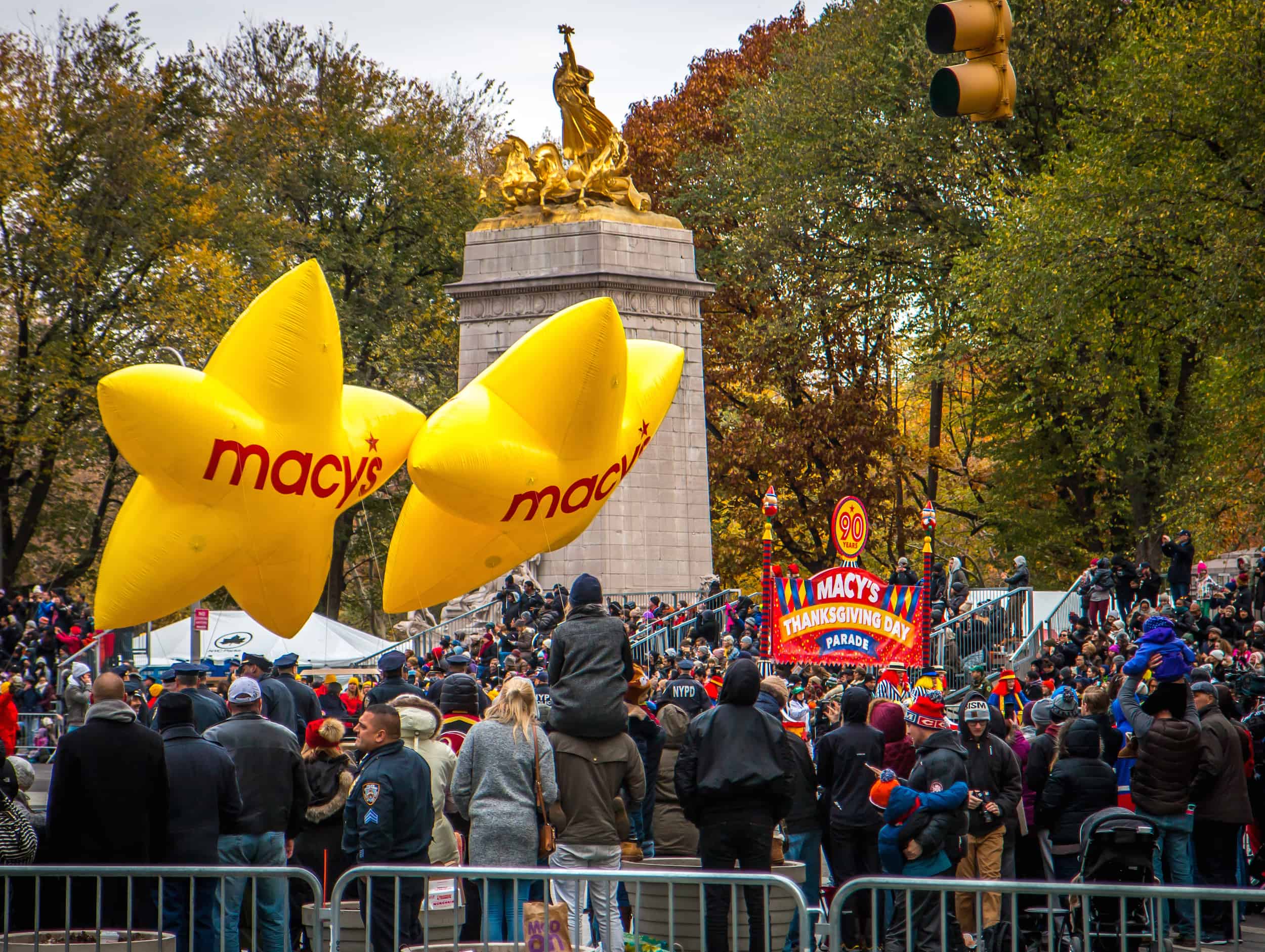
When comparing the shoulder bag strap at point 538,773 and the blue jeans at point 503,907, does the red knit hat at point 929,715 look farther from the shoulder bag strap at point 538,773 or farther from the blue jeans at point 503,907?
the blue jeans at point 503,907

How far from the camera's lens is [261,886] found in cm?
1005

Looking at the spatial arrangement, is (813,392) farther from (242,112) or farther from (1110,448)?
(242,112)

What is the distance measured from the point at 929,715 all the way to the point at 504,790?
2578mm

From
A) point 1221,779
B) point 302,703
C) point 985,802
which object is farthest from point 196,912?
point 1221,779

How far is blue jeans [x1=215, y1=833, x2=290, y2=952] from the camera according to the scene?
9625mm

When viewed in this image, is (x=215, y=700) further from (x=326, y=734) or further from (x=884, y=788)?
(x=884, y=788)

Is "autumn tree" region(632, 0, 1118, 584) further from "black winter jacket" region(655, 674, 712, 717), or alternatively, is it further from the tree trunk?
"black winter jacket" region(655, 674, 712, 717)

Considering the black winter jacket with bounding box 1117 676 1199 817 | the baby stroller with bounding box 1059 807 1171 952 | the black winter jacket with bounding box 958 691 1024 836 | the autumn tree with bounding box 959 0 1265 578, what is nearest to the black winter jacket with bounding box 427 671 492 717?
the black winter jacket with bounding box 958 691 1024 836

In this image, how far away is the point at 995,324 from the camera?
3366 cm

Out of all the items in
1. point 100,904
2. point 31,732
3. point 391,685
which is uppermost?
point 391,685

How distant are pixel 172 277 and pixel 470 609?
11.7 meters

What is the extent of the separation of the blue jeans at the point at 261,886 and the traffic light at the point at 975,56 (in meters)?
5.58

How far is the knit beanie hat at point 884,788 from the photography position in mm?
9734

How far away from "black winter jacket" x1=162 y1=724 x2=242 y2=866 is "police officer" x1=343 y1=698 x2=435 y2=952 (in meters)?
0.79
